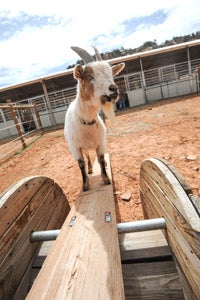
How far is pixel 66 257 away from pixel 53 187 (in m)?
0.94

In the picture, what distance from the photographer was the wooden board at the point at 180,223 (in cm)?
93

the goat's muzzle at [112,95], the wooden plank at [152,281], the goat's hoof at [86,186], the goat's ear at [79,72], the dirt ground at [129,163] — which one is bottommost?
the dirt ground at [129,163]

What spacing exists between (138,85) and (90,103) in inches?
686

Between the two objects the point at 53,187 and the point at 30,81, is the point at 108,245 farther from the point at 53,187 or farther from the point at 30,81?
the point at 30,81

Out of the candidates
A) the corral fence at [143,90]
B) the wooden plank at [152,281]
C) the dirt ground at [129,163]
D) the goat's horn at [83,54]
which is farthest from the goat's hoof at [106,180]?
the corral fence at [143,90]

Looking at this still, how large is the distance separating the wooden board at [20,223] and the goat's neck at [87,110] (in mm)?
889

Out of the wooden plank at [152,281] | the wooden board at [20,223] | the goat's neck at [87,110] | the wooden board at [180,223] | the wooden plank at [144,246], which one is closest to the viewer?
the wooden board at [180,223]

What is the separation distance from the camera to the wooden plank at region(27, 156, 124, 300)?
0.96 meters

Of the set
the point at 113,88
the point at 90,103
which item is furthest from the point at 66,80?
the point at 113,88

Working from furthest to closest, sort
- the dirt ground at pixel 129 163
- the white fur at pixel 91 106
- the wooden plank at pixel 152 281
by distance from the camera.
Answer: the dirt ground at pixel 129 163 → the white fur at pixel 91 106 → the wooden plank at pixel 152 281

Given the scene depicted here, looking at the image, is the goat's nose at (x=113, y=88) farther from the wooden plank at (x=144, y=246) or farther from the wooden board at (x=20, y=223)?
the wooden plank at (x=144, y=246)

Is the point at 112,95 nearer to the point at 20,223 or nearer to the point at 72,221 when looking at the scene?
the point at 72,221

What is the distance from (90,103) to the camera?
2309 mm

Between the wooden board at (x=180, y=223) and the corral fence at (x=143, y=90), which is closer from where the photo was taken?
the wooden board at (x=180, y=223)
